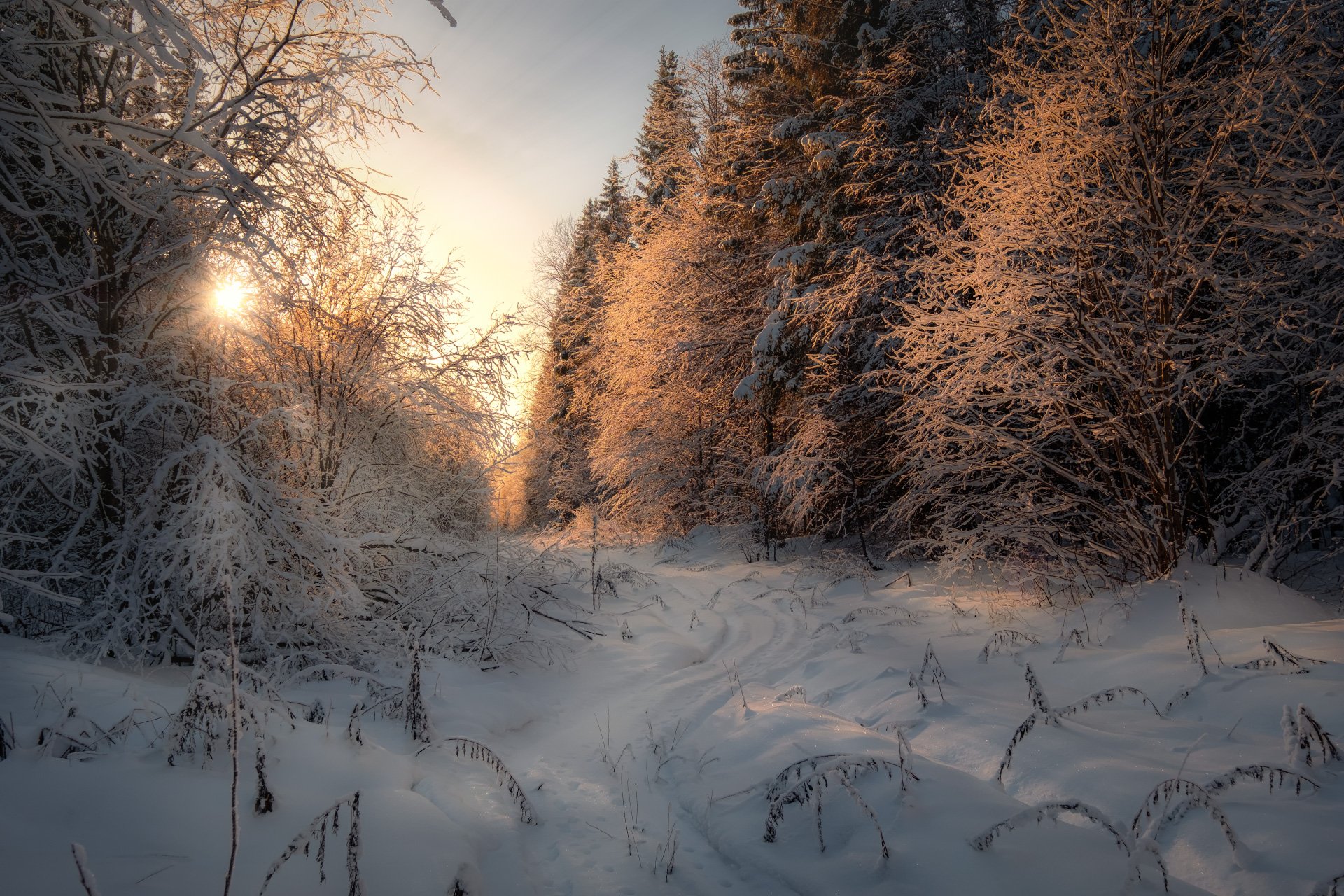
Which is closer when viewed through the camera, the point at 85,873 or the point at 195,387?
the point at 85,873

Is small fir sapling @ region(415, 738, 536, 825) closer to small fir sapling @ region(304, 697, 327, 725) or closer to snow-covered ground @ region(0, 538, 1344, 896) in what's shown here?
snow-covered ground @ region(0, 538, 1344, 896)

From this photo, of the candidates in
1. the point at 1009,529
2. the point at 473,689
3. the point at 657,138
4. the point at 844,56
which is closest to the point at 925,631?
the point at 1009,529

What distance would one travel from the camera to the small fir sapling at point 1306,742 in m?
2.47

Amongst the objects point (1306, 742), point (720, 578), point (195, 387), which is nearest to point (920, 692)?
point (1306, 742)

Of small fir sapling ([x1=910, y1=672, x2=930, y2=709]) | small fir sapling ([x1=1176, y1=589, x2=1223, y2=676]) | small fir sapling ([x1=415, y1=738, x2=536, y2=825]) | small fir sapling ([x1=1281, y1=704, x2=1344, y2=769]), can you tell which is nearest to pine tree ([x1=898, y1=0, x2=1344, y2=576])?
small fir sapling ([x1=1176, y1=589, x2=1223, y2=676])

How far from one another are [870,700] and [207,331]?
6075mm

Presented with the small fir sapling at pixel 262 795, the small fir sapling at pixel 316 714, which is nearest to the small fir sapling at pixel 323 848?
the small fir sapling at pixel 262 795

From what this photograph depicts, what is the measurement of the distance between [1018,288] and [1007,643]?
→ 11.6 feet

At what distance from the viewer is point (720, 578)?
10.4m

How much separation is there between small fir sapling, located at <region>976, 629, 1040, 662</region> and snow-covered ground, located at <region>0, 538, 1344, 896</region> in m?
0.04

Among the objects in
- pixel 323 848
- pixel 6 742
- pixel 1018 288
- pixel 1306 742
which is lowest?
pixel 323 848

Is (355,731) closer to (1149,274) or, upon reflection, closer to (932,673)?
(932,673)

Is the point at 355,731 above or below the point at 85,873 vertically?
below

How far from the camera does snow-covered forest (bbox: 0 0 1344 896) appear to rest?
7.68 ft
